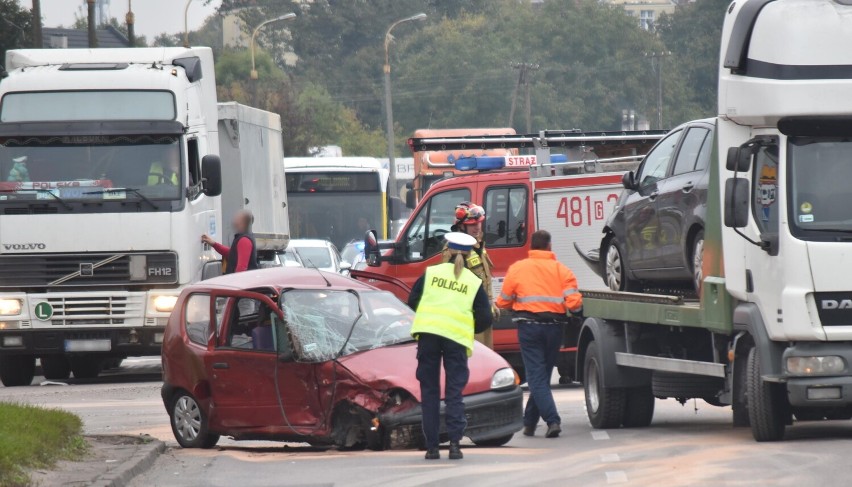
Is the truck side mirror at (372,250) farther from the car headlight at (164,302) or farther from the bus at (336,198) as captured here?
the bus at (336,198)

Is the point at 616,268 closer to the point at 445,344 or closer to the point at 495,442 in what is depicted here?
the point at 495,442

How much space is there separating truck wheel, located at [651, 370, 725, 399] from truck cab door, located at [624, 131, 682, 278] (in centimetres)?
93

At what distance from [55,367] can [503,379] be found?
11016mm

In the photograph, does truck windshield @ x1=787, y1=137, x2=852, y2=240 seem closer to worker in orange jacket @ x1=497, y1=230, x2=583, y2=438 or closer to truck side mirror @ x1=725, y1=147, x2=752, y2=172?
truck side mirror @ x1=725, y1=147, x2=752, y2=172

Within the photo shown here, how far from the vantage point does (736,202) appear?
11.7m

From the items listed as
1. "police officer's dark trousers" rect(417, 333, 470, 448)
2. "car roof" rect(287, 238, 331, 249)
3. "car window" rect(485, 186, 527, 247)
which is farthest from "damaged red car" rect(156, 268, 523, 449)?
"car roof" rect(287, 238, 331, 249)

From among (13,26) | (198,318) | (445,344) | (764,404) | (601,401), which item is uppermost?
(13,26)

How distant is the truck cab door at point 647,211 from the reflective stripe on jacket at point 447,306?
260 cm

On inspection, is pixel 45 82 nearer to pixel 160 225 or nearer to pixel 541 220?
pixel 160 225

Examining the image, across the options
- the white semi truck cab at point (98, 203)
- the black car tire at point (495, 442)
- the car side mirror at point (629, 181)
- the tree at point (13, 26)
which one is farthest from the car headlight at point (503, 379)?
the tree at point (13, 26)

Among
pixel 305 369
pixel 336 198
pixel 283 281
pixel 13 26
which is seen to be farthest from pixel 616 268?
pixel 13 26

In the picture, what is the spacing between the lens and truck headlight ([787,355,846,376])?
1152 centimetres

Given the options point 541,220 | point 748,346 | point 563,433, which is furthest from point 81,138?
point 748,346

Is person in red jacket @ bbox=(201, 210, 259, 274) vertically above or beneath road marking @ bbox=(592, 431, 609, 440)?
above
